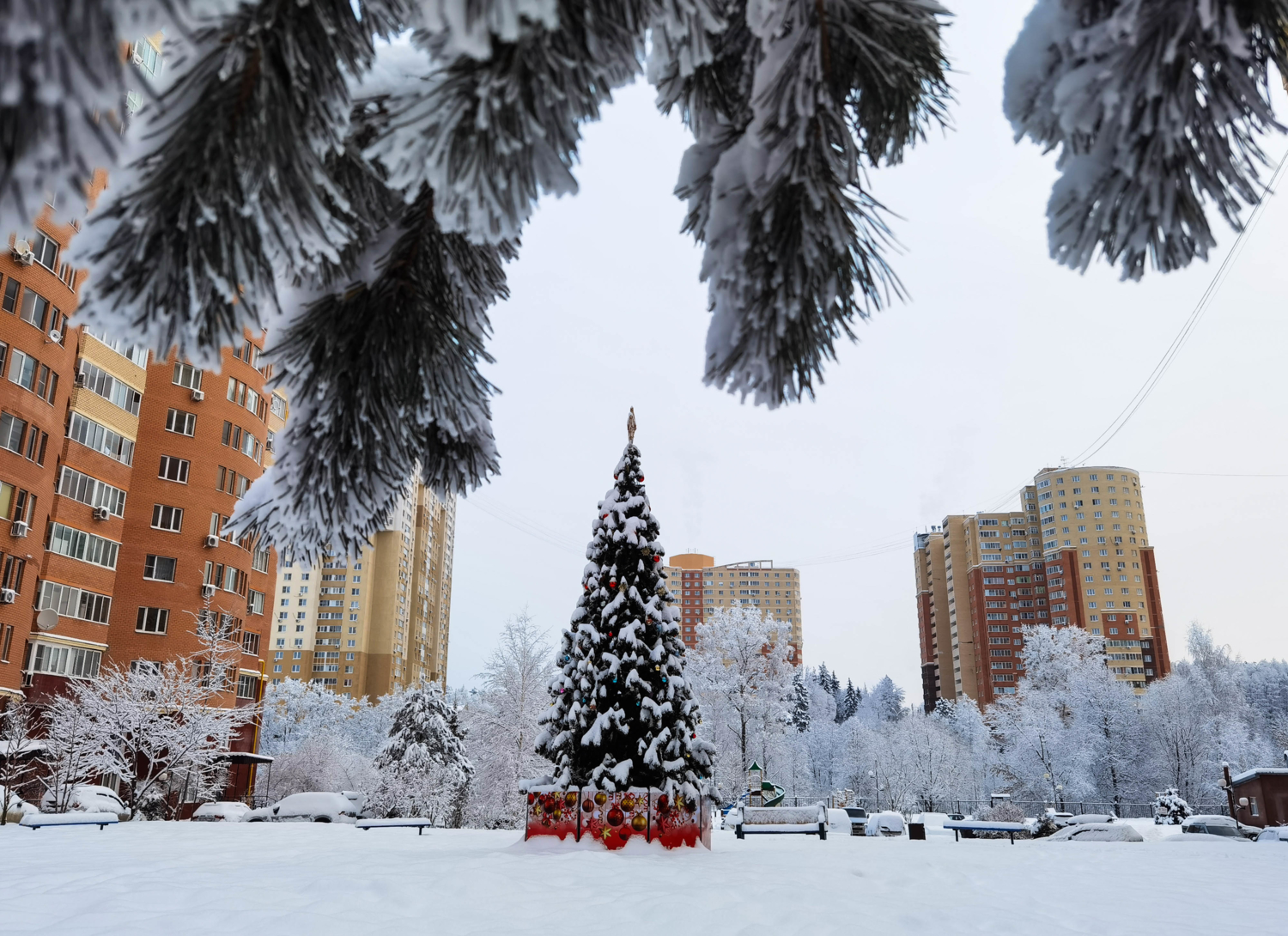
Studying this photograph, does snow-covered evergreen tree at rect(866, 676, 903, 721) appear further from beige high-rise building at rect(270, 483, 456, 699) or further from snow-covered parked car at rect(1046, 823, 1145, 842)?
snow-covered parked car at rect(1046, 823, 1145, 842)

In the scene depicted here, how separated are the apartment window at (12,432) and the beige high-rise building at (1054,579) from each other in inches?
3463

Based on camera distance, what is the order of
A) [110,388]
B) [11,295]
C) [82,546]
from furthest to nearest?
[110,388] → [82,546] → [11,295]

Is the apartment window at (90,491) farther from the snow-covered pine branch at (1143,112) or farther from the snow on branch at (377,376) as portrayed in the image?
the snow-covered pine branch at (1143,112)

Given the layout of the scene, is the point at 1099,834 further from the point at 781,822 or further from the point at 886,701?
the point at 886,701

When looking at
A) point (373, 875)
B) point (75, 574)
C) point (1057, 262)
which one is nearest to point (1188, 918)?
point (373, 875)

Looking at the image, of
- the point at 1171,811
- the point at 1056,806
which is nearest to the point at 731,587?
the point at 1056,806

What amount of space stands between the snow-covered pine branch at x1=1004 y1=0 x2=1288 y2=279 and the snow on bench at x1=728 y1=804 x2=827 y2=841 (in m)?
20.5

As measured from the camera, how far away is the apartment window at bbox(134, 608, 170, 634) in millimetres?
31719

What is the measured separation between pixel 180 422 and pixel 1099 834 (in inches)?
1389

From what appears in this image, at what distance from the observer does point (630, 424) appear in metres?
16.7

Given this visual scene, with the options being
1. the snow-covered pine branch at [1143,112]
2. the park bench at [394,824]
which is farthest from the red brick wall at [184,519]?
the snow-covered pine branch at [1143,112]

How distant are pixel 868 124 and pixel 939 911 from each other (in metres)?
8.26

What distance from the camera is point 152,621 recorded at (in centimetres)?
3194

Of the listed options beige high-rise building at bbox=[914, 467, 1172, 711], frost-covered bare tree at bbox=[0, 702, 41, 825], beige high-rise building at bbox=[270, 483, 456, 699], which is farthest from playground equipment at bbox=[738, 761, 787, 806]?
beige high-rise building at bbox=[914, 467, 1172, 711]
